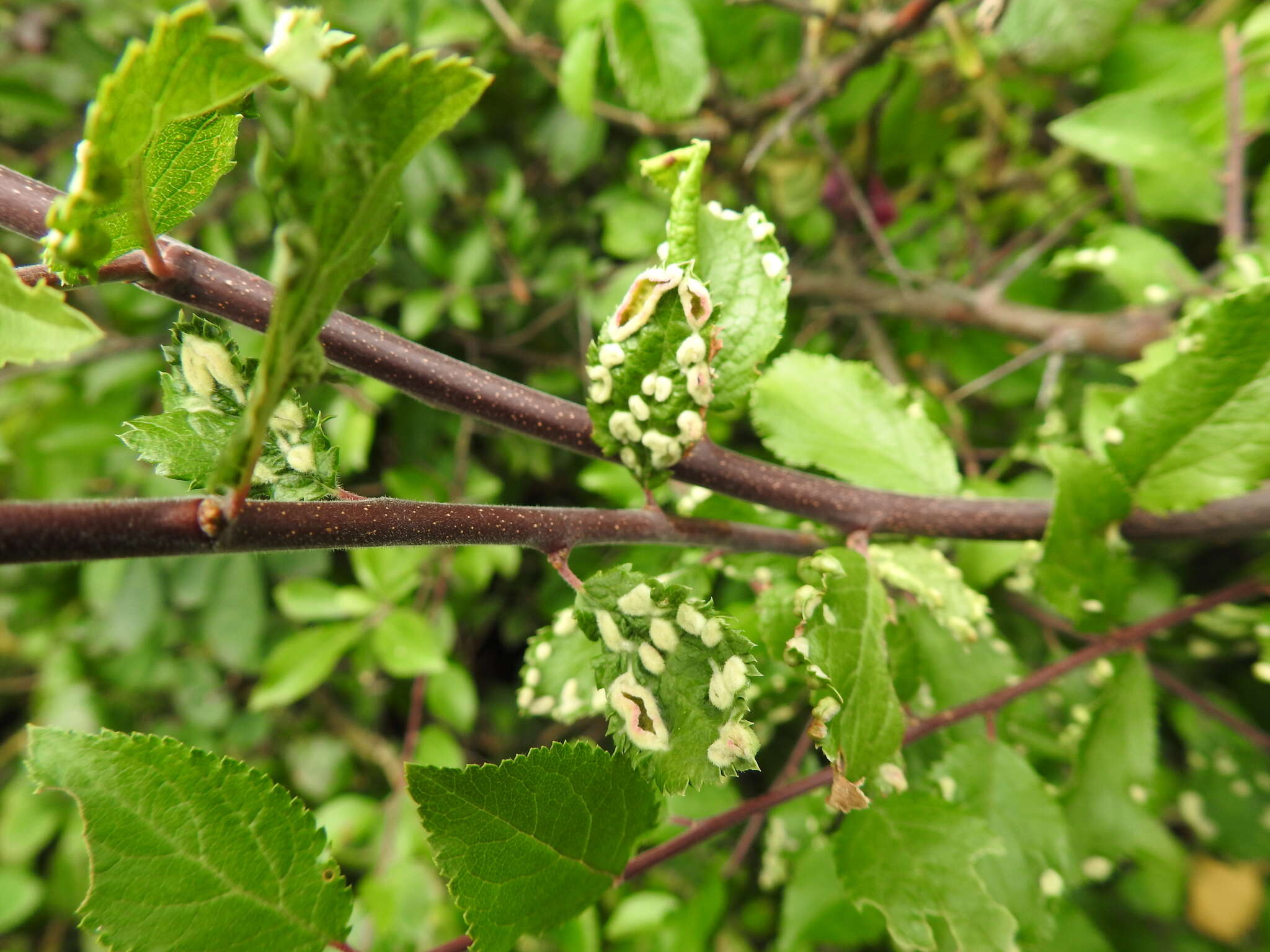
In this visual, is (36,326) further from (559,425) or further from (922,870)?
(922,870)

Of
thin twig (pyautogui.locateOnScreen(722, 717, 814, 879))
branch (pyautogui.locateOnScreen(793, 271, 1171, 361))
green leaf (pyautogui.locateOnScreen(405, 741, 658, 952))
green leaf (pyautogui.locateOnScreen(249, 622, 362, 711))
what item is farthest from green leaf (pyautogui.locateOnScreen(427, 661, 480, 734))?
branch (pyautogui.locateOnScreen(793, 271, 1171, 361))

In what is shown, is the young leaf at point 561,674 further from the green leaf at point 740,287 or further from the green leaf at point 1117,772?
the green leaf at point 1117,772

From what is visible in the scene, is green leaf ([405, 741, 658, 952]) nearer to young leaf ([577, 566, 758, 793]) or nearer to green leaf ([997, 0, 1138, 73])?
young leaf ([577, 566, 758, 793])

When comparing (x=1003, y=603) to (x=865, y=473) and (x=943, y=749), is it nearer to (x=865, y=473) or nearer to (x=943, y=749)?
(x=943, y=749)

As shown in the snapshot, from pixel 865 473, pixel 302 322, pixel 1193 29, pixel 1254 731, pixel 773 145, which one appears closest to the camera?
pixel 302 322

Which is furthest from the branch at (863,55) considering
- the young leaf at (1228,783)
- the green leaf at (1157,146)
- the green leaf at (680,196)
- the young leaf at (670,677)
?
the young leaf at (1228,783)

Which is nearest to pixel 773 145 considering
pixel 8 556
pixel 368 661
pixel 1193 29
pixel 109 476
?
pixel 1193 29
